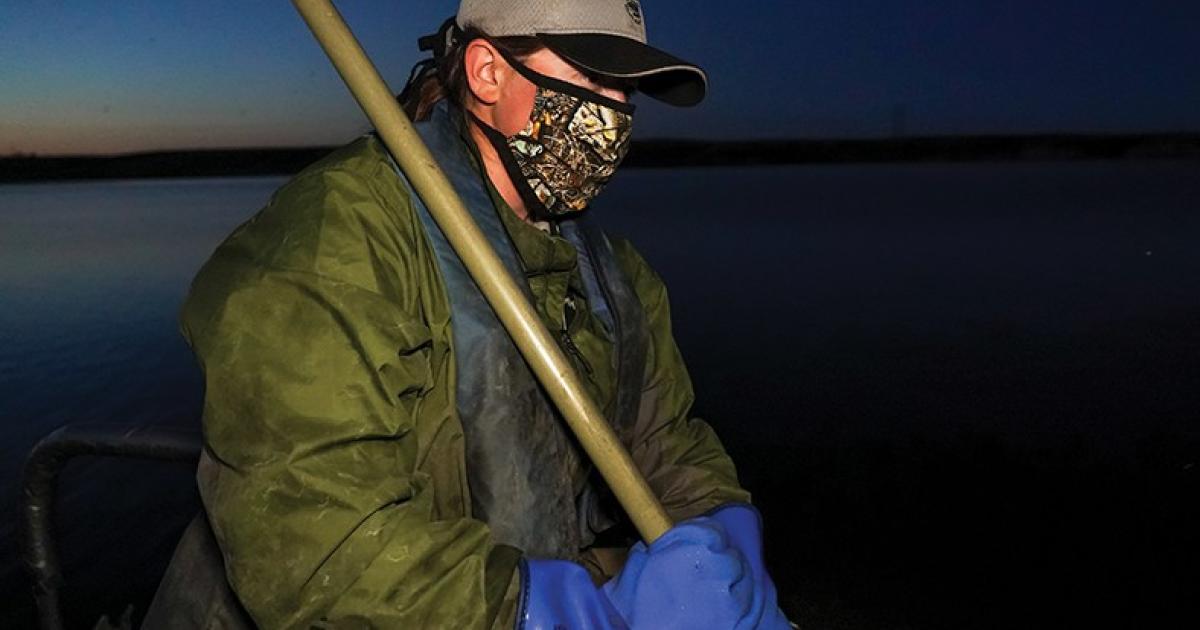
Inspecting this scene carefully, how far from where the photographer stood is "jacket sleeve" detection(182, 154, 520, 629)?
1.62 metres

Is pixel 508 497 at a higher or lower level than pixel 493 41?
lower

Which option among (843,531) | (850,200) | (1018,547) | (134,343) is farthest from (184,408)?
(850,200)

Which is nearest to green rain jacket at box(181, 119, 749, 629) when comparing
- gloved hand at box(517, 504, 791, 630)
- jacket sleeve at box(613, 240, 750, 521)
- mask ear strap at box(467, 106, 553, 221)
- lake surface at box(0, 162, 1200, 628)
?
gloved hand at box(517, 504, 791, 630)

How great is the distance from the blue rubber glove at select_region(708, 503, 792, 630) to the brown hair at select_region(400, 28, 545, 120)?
127 centimetres

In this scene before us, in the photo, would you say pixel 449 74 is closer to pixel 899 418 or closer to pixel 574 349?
pixel 574 349

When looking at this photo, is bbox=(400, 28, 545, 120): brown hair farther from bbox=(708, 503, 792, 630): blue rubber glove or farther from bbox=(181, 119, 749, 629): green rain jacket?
bbox=(708, 503, 792, 630): blue rubber glove

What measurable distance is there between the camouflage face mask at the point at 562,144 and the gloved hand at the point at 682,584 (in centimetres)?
90

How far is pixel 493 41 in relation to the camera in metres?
2.20

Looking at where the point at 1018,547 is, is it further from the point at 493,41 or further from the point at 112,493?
the point at 112,493

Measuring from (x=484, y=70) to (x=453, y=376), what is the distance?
80 centimetres

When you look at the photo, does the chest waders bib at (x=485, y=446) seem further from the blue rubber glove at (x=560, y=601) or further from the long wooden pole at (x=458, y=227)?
the blue rubber glove at (x=560, y=601)

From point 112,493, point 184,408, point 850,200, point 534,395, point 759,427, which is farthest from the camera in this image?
point 850,200

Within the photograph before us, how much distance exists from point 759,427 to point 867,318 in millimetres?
6308

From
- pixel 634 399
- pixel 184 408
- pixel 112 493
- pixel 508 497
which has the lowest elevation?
pixel 184 408
